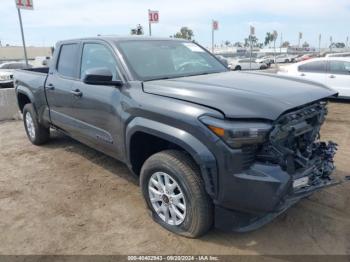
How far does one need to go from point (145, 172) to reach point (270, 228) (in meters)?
1.31

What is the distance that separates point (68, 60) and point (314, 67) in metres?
8.51

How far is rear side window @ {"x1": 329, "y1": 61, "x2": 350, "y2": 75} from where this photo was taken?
10305 millimetres

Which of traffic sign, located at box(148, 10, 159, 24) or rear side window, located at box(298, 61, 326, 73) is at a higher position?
traffic sign, located at box(148, 10, 159, 24)

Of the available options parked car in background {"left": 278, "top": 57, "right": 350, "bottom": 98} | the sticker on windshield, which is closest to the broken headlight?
the sticker on windshield

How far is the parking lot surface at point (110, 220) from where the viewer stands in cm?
311

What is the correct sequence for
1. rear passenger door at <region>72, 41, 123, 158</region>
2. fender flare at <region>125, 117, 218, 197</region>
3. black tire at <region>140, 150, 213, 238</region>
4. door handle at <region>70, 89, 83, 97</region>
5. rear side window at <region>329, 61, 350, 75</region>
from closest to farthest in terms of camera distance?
1. fender flare at <region>125, 117, 218, 197</region>
2. black tire at <region>140, 150, 213, 238</region>
3. rear passenger door at <region>72, 41, 123, 158</region>
4. door handle at <region>70, 89, 83, 97</region>
5. rear side window at <region>329, 61, 350, 75</region>

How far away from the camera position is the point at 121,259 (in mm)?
2982

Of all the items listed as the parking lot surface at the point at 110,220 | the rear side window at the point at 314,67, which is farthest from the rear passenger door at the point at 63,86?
the rear side window at the point at 314,67

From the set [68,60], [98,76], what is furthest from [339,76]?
[98,76]

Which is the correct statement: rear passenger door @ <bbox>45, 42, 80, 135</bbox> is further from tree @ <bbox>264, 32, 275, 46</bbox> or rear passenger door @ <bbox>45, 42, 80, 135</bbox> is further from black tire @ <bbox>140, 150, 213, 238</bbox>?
tree @ <bbox>264, 32, 275, 46</bbox>

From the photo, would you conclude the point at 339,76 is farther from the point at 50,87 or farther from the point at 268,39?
the point at 268,39

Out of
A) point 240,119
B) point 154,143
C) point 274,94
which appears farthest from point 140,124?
point 274,94

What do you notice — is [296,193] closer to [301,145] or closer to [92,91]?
[301,145]

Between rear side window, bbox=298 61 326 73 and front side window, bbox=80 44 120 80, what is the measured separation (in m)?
8.49
